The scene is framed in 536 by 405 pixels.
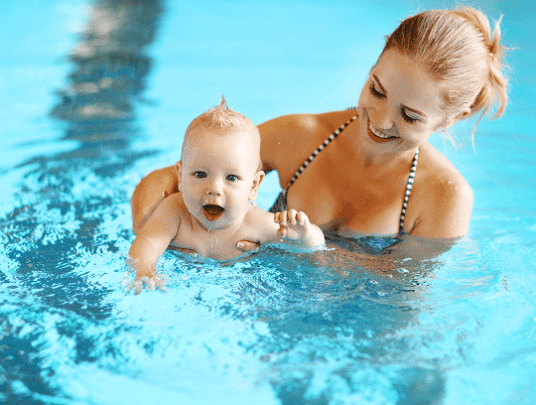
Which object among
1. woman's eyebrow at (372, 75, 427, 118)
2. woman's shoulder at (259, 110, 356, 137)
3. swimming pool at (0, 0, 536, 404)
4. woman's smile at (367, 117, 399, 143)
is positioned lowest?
swimming pool at (0, 0, 536, 404)

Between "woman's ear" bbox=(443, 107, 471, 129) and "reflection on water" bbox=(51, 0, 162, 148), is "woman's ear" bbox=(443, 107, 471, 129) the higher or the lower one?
the lower one

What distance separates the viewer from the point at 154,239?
195 cm

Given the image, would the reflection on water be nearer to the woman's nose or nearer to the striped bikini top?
the striped bikini top

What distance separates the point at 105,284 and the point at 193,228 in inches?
14.3

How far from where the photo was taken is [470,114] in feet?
6.74

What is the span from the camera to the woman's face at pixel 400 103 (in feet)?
5.92

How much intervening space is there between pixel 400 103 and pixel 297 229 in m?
0.54

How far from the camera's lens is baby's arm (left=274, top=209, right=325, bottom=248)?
1.85 metres

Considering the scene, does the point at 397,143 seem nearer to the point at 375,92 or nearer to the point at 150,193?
the point at 375,92

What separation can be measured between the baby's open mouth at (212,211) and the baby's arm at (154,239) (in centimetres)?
19

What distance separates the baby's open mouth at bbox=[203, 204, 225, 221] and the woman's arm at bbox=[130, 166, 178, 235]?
1.13 ft

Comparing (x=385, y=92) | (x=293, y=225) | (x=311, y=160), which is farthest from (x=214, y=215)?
(x=385, y=92)

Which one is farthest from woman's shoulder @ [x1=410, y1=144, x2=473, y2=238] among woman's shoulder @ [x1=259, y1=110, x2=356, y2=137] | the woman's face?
woman's shoulder @ [x1=259, y1=110, x2=356, y2=137]

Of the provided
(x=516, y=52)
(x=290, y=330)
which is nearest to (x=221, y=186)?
(x=290, y=330)
